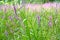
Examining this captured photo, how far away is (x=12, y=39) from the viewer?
230 cm

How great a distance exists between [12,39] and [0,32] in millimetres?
306

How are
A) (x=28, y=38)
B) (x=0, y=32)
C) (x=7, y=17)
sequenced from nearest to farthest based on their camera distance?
(x=28, y=38) < (x=0, y=32) < (x=7, y=17)

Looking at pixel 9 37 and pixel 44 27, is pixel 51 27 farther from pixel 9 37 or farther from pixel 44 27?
pixel 9 37

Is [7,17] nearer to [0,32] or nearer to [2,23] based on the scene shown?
[2,23]

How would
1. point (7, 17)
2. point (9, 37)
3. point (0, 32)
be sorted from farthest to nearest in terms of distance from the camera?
point (7, 17) → point (0, 32) → point (9, 37)

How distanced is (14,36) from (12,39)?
71 mm

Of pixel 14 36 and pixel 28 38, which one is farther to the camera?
pixel 14 36

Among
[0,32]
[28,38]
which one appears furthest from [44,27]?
[0,32]

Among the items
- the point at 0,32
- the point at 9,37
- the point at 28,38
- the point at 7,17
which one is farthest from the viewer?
the point at 7,17

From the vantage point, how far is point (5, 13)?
3.05 metres

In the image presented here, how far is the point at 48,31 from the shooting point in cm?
240

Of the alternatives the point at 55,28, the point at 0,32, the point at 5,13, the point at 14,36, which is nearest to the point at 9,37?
the point at 14,36

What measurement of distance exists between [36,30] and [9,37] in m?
0.33

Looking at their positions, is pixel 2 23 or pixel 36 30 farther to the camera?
pixel 2 23
